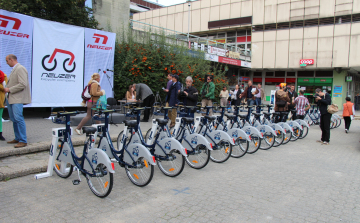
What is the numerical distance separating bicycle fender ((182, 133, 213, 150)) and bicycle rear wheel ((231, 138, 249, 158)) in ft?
4.65

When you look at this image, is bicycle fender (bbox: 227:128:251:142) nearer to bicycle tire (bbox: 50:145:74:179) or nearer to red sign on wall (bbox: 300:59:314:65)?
bicycle tire (bbox: 50:145:74:179)

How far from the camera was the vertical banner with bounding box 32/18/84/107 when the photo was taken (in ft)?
30.3

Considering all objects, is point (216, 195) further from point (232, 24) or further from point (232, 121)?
point (232, 24)

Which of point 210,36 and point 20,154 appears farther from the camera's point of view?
point 210,36

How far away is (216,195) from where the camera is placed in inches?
159

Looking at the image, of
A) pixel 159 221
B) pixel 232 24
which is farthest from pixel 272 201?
pixel 232 24

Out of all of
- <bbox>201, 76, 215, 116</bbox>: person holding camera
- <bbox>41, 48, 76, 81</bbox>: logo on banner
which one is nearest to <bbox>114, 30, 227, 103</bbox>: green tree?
<bbox>41, 48, 76, 81</bbox>: logo on banner

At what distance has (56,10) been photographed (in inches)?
440

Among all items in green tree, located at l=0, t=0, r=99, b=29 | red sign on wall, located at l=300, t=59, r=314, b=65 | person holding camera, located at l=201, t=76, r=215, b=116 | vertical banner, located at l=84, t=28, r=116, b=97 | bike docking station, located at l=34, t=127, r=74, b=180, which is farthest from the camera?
red sign on wall, located at l=300, t=59, r=314, b=65

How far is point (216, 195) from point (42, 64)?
7.99 m

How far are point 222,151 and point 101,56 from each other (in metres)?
7.33

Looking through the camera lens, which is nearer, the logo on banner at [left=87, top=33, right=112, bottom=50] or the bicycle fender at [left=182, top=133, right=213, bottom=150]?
the bicycle fender at [left=182, top=133, right=213, bottom=150]

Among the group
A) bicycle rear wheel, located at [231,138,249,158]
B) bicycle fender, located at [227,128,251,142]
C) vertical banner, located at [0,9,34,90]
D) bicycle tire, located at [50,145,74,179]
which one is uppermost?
vertical banner, located at [0,9,34,90]

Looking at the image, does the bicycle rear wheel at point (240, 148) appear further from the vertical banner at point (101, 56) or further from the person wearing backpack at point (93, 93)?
the vertical banner at point (101, 56)
